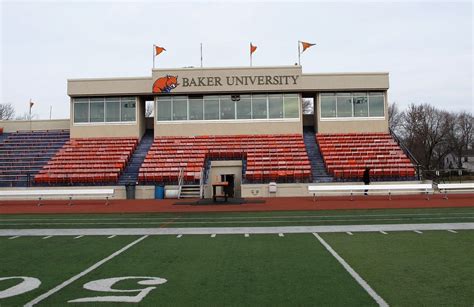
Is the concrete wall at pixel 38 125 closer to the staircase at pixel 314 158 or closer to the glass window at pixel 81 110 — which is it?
the glass window at pixel 81 110

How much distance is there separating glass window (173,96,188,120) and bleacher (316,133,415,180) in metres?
11.2

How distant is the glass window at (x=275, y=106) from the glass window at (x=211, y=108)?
14.5 feet

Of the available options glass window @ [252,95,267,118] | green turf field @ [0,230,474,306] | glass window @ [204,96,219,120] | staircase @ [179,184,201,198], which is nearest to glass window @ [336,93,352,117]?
glass window @ [252,95,267,118]

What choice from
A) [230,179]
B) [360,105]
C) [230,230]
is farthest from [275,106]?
[230,230]

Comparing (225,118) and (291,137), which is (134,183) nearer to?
(225,118)

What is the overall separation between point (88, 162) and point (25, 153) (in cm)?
700

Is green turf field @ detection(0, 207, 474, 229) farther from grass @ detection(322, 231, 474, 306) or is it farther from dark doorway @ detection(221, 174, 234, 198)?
dark doorway @ detection(221, 174, 234, 198)

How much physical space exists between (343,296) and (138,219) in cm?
1245

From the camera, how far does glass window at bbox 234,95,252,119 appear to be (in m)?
35.8

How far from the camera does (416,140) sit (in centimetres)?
7000

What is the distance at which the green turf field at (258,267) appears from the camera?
619 centimetres

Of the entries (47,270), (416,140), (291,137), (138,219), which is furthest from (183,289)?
(416,140)

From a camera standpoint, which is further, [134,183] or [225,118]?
[225,118]

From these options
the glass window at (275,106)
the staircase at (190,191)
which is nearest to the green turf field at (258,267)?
the staircase at (190,191)
